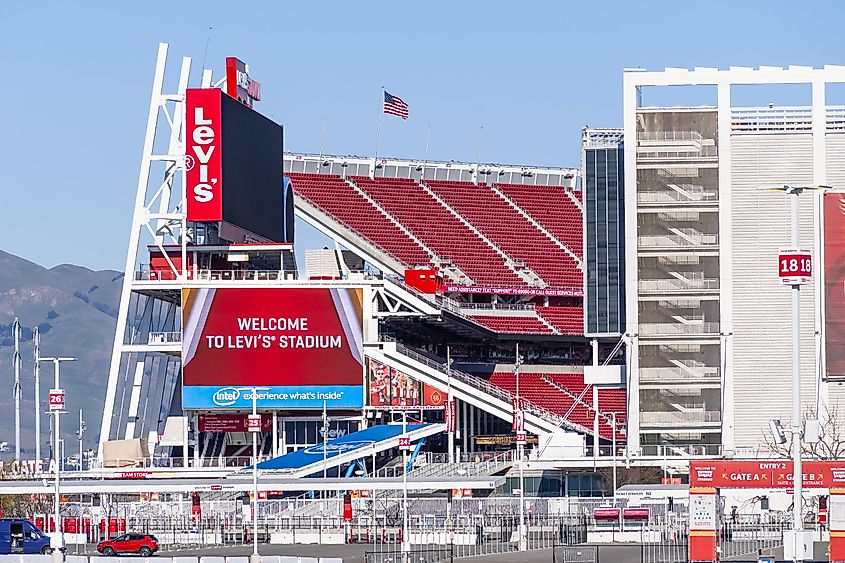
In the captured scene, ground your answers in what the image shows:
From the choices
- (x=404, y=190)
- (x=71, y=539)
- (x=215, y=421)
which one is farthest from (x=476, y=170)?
(x=71, y=539)

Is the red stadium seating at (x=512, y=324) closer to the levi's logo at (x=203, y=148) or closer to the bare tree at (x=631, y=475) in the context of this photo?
the bare tree at (x=631, y=475)

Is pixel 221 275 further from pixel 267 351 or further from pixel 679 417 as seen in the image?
pixel 679 417

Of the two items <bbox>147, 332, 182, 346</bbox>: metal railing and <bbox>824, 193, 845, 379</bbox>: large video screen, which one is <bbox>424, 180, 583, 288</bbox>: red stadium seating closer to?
<bbox>824, 193, 845, 379</bbox>: large video screen

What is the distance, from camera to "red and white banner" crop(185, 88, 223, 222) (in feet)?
343

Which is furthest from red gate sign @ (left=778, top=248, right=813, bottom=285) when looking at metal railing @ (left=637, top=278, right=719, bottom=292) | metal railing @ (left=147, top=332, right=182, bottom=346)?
metal railing @ (left=147, top=332, right=182, bottom=346)

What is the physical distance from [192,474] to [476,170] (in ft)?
188

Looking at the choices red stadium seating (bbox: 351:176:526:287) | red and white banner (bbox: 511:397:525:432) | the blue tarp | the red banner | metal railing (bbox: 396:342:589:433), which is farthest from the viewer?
red stadium seating (bbox: 351:176:526:287)

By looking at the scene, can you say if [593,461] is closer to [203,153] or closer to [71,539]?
[203,153]

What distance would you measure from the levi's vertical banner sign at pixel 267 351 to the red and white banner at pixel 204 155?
21.4 ft

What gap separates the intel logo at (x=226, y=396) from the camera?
10888 cm

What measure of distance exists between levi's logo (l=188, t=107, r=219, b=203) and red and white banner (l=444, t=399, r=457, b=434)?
19.2m

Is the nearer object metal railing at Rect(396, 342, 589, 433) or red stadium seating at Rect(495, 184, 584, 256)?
metal railing at Rect(396, 342, 589, 433)

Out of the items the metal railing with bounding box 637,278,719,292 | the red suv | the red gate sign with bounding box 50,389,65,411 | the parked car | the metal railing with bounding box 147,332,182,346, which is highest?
the metal railing with bounding box 637,278,719,292

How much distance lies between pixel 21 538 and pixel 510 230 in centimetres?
8504
